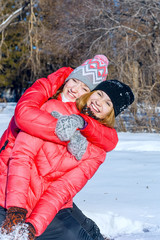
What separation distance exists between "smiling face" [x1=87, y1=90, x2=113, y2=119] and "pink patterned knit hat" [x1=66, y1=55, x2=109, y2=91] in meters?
0.13

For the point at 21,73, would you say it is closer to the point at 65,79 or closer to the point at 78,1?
the point at 78,1

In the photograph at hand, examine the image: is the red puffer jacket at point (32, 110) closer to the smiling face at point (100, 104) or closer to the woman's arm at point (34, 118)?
the woman's arm at point (34, 118)

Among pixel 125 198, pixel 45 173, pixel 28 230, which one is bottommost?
pixel 125 198

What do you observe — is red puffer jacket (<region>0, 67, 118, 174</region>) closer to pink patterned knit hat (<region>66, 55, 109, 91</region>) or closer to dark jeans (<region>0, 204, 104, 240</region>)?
pink patterned knit hat (<region>66, 55, 109, 91</region>)

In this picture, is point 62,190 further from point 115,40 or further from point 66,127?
point 115,40

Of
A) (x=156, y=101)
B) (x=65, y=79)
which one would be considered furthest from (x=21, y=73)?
(x=65, y=79)

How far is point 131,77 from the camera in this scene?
980cm

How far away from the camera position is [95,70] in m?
2.89

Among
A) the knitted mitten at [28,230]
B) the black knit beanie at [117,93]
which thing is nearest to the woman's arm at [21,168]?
the knitted mitten at [28,230]

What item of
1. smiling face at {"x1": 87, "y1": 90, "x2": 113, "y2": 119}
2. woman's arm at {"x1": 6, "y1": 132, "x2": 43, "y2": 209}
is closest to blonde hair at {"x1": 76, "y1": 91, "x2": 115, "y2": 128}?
smiling face at {"x1": 87, "y1": 90, "x2": 113, "y2": 119}

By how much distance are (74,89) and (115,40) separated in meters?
10.6

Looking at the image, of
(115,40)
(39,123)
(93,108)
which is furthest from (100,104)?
(115,40)

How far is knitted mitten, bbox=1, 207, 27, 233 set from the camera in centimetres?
221

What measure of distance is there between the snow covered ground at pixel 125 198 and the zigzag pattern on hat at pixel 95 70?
1.34m
